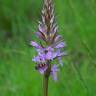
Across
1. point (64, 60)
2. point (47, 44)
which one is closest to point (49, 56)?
point (47, 44)

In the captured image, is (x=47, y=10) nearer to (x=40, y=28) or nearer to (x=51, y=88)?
(x=40, y=28)

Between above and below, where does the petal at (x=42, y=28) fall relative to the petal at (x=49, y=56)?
above

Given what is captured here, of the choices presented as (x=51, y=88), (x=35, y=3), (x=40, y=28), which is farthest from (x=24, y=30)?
(x=40, y=28)

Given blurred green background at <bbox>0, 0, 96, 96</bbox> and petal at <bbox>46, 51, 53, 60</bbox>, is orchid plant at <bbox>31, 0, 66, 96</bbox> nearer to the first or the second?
petal at <bbox>46, 51, 53, 60</bbox>

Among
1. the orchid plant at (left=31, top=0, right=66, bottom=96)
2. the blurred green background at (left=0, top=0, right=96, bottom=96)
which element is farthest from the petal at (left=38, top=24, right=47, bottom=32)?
the blurred green background at (left=0, top=0, right=96, bottom=96)

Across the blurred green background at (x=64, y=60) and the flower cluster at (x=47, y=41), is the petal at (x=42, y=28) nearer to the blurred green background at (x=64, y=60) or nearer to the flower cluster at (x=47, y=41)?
the flower cluster at (x=47, y=41)

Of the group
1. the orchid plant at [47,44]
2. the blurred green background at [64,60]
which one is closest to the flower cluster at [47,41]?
the orchid plant at [47,44]
